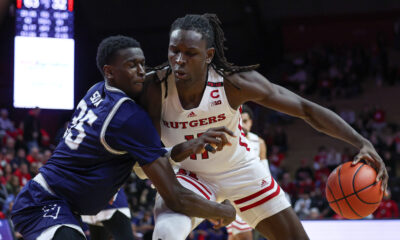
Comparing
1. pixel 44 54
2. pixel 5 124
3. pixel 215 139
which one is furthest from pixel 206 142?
pixel 5 124

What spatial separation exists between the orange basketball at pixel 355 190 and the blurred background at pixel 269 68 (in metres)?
5.82

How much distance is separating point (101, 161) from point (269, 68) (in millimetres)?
18091

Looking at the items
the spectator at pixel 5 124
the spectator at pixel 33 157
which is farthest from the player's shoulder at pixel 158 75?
the spectator at pixel 5 124

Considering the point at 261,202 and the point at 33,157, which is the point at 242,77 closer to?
the point at 261,202

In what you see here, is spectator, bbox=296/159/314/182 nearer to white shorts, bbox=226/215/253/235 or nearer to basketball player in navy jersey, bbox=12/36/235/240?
white shorts, bbox=226/215/253/235

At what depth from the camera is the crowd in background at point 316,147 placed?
10414 mm

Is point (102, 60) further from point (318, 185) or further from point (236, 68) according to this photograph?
point (318, 185)

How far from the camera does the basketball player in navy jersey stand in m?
3.09

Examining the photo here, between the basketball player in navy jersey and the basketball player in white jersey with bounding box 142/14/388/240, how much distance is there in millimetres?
396

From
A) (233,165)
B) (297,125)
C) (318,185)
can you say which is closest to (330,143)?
(297,125)

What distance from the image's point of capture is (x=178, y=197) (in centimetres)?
329

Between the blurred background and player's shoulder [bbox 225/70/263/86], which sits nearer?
player's shoulder [bbox 225/70/263/86]

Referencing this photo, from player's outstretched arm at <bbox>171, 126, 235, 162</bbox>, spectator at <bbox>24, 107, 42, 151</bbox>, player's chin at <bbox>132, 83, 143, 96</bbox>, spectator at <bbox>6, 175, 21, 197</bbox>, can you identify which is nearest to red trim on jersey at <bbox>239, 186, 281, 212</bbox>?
player's outstretched arm at <bbox>171, 126, 235, 162</bbox>

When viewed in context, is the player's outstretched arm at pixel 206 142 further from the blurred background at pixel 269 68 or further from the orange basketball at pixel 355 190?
the blurred background at pixel 269 68
